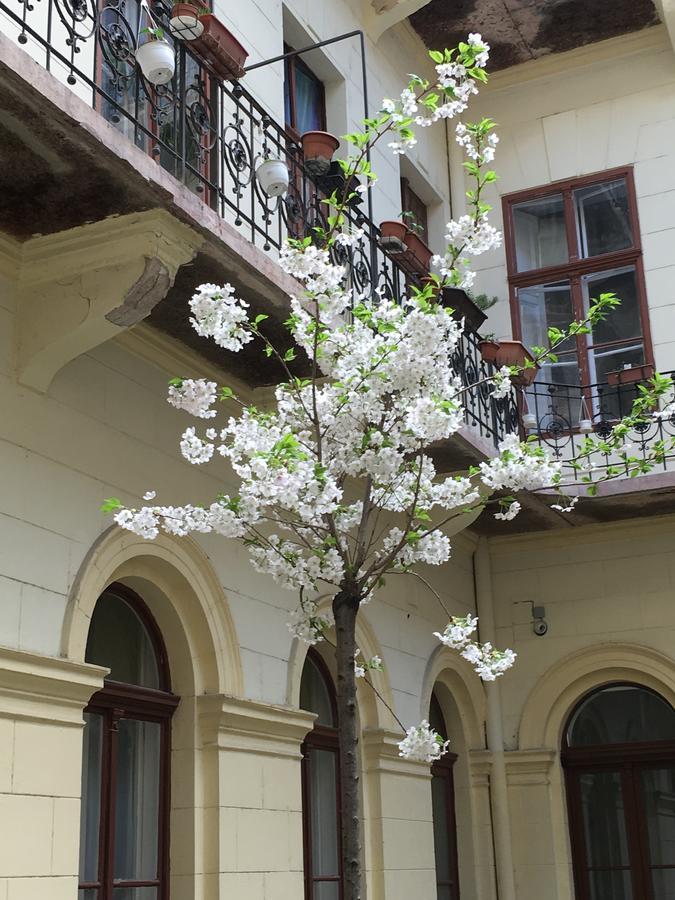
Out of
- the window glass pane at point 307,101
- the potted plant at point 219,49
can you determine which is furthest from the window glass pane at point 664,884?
the potted plant at point 219,49

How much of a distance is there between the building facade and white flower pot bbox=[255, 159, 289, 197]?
54 millimetres

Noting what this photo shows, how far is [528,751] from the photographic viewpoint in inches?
381

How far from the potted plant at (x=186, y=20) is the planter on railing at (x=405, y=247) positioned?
247cm

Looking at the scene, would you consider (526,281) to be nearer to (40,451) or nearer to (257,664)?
(257,664)

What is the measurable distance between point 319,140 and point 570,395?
402 cm

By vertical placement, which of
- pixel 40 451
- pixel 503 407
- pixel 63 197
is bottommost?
pixel 40 451

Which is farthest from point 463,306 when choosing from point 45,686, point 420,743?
point 420,743

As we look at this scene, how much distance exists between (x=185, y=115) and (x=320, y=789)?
4188mm

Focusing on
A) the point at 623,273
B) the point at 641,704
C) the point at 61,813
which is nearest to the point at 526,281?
the point at 623,273

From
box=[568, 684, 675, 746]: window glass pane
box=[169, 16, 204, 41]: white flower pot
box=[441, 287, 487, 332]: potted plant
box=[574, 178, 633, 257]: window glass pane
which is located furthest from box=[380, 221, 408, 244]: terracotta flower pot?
box=[568, 684, 675, 746]: window glass pane

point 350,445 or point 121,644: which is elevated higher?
point 350,445

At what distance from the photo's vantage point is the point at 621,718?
9.79 meters

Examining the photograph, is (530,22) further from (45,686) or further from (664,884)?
(45,686)

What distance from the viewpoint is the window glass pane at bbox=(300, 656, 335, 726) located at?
7734mm
